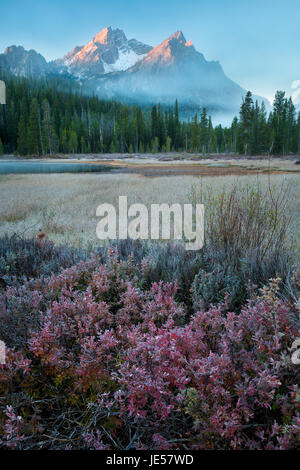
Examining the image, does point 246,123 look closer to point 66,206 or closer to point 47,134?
point 47,134

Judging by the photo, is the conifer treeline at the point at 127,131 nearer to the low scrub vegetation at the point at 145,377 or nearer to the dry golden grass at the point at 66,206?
the dry golden grass at the point at 66,206

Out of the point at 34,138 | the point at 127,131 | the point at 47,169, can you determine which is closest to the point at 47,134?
the point at 34,138

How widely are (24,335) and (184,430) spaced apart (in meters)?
1.26

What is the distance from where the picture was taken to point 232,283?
272cm

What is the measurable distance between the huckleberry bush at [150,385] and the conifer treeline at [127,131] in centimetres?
3639

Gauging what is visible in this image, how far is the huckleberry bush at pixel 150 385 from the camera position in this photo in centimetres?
123

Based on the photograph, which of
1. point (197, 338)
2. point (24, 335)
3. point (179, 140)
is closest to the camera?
point (197, 338)

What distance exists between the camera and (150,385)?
127 centimetres

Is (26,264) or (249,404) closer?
(249,404)

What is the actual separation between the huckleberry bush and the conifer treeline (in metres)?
36.4

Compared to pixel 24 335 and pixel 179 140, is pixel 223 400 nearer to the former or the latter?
pixel 24 335

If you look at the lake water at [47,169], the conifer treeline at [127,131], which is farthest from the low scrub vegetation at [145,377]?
the conifer treeline at [127,131]
